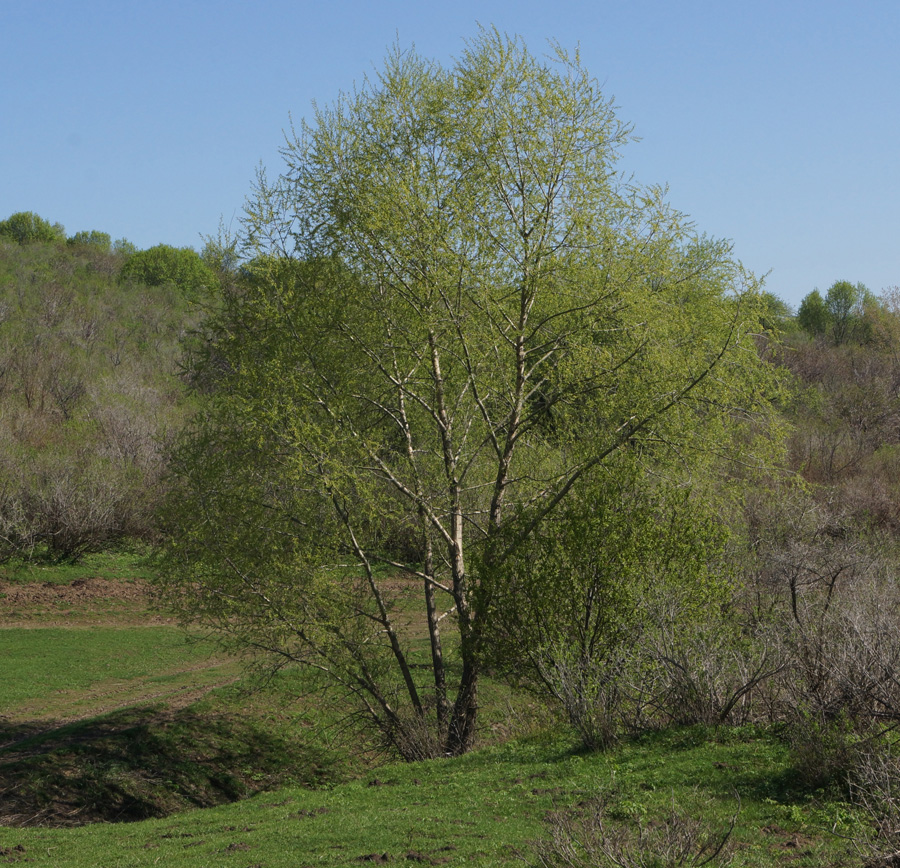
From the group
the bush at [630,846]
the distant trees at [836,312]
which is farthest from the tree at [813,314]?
the bush at [630,846]

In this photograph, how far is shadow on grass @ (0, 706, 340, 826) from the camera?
12.6m

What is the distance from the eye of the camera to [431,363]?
553 inches

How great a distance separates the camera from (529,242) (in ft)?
40.7

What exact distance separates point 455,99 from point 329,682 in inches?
376

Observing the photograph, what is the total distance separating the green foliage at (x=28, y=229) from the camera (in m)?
90.1

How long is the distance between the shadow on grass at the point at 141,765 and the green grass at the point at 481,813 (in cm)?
219

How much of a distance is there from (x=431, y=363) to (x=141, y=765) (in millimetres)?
7630

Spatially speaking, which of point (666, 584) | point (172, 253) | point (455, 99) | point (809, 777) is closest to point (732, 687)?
point (666, 584)

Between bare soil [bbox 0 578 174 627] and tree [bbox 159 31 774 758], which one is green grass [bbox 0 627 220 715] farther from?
tree [bbox 159 31 774 758]

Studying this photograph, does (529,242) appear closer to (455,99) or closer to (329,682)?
(455,99)

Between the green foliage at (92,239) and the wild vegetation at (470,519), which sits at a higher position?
the green foliage at (92,239)

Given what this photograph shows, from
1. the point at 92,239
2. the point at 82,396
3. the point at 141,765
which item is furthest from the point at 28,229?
the point at 141,765

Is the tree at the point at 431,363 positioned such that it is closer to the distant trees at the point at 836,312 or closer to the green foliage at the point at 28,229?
the distant trees at the point at 836,312

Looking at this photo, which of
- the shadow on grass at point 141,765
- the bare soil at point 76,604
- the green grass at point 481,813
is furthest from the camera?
the bare soil at point 76,604
